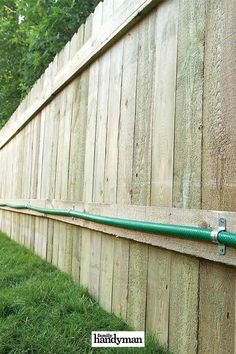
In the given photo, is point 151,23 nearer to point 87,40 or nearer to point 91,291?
point 87,40

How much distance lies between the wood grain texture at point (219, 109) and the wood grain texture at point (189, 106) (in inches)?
1.3

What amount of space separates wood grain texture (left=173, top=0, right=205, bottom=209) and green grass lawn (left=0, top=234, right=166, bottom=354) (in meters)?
0.62

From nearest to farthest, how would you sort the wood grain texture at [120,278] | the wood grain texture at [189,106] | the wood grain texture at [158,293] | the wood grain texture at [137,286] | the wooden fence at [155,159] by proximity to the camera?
the wooden fence at [155,159] < the wood grain texture at [189,106] < the wood grain texture at [158,293] < the wood grain texture at [137,286] < the wood grain texture at [120,278]

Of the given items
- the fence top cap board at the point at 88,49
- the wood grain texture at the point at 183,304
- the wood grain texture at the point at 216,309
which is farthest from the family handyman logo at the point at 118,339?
the fence top cap board at the point at 88,49

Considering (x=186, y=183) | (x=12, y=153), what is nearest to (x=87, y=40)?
(x=186, y=183)

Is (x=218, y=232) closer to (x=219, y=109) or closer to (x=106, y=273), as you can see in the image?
(x=219, y=109)

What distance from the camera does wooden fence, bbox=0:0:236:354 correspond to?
126 cm

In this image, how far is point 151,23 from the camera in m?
1.76

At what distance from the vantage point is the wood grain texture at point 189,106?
1.38m

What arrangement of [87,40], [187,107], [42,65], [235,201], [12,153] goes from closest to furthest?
[235,201] < [187,107] < [87,40] < [12,153] < [42,65]

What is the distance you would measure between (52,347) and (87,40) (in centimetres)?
184

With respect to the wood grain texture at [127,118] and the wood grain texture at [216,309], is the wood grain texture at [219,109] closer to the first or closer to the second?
the wood grain texture at [216,309]

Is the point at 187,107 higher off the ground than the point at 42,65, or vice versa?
the point at 42,65

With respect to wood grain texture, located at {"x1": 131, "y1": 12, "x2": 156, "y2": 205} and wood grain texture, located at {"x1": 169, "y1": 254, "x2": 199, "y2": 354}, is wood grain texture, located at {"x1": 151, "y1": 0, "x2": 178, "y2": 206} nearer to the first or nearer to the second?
wood grain texture, located at {"x1": 131, "y1": 12, "x2": 156, "y2": 205}
